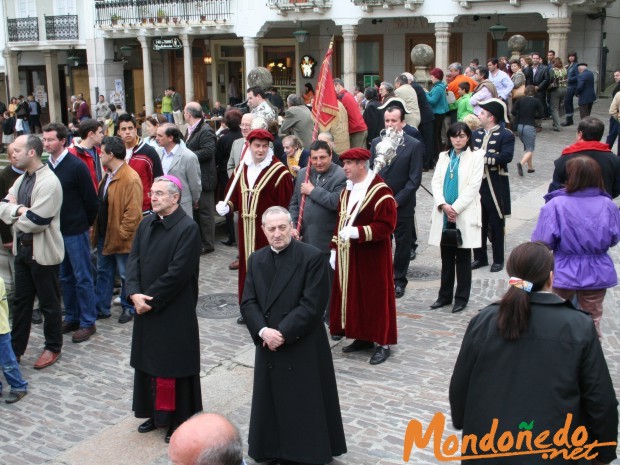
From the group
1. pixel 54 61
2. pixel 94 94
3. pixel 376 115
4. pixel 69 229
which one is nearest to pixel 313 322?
pixel 69 229

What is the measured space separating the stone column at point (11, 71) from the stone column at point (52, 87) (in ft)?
5.60

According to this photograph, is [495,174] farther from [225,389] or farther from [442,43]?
[442,43]

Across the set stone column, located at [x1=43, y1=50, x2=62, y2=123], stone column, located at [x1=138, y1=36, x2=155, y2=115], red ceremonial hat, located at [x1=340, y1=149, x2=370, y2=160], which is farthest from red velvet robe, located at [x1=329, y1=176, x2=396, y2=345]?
stone column, located at [x1=43, y1=50, x2=62, y2=123]

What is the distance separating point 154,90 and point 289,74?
8.13 metres

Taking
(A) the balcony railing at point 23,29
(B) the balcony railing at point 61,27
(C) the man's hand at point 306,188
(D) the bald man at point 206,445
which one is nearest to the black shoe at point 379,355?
(C) the man's hand at point 306,188

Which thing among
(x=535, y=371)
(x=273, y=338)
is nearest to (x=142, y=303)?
(x=273, y=338)

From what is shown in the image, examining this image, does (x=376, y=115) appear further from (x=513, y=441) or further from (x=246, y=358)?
(x=513, y=441)

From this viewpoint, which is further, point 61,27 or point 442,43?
point 61,27

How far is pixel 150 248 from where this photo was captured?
589cm

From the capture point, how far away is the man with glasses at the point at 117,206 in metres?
8.08

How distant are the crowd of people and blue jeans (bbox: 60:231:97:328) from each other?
0.05 feet

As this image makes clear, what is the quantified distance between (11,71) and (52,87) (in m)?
2.94

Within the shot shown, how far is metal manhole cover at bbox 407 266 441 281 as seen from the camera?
9663 millimetres

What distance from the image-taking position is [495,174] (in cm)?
934
